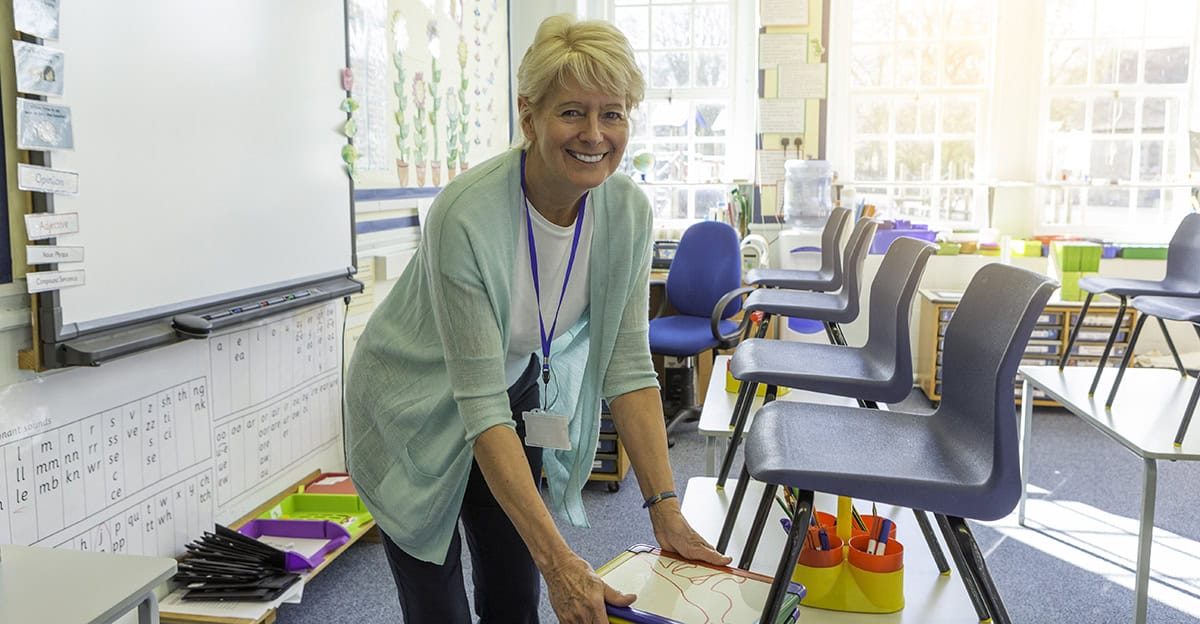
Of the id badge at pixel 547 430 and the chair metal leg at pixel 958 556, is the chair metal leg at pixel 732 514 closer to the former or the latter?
the chair metal leg at pixel 958 556

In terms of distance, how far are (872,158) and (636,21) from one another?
5.12ft

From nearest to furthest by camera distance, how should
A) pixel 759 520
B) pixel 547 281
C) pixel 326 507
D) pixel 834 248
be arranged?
pixel 547 281 → pixel 759 520 → pixel 326 507 → pixel 834 248

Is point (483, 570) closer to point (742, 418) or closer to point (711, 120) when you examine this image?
point (742, 418)

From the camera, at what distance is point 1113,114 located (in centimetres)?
516

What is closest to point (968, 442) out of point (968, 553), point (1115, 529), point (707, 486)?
point (968, 553)

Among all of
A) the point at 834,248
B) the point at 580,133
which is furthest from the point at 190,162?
the point at 834,248

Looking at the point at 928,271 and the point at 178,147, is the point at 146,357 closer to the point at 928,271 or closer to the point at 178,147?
the point at 178,147

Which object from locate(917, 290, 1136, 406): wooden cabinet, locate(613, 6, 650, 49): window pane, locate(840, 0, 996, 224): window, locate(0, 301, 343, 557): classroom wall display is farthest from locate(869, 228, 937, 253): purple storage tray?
locate(0, 301, 343, 557): classroom wall display

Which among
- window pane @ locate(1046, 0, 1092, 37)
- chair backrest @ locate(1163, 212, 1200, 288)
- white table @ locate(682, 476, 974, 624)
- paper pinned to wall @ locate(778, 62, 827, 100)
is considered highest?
window pane @ locate(1046, 0, 1092, 37)

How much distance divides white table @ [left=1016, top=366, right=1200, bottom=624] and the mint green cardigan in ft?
3.37

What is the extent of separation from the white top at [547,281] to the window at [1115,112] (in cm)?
448

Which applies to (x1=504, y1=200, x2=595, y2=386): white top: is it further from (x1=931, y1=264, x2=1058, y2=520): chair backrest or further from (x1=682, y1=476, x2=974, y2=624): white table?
(x1=682, y1=476, x2=974, y2=624): white table

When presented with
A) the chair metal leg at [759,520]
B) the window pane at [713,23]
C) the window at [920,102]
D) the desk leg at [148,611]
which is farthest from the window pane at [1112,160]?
the desk leg at [148,611]

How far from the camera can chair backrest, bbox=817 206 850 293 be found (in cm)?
359
